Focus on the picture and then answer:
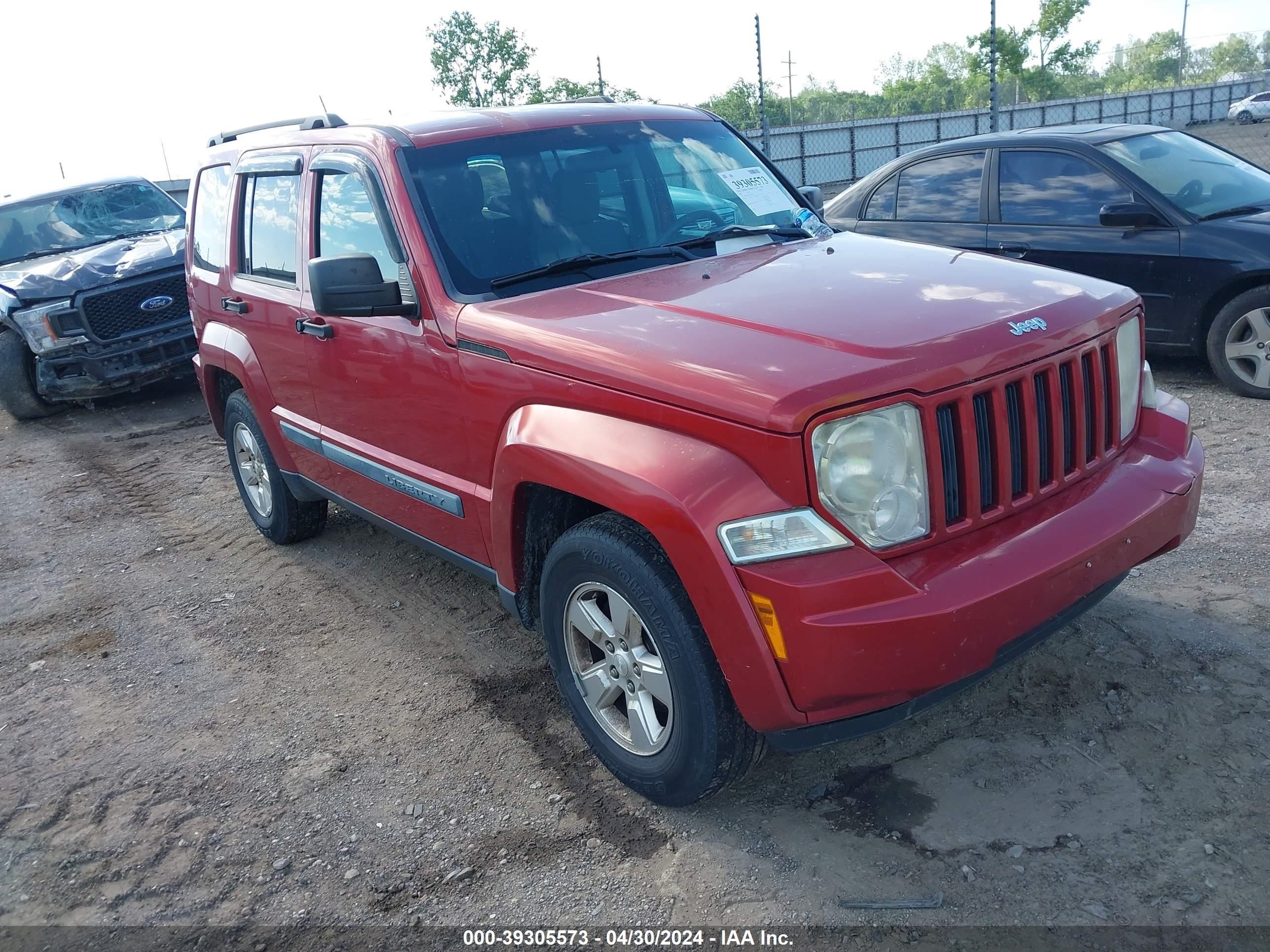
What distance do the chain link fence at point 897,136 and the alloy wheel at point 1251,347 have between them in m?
9.13

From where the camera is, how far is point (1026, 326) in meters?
2.72

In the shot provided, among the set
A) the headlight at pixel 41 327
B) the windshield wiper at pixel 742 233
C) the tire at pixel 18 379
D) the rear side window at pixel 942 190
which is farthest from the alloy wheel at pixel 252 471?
the tire at pixel 18 379

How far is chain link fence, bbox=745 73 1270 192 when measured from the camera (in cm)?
2039

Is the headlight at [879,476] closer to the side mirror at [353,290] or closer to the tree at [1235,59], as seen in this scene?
the side mirror at [353,290]

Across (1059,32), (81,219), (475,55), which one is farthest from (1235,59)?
(81,219)

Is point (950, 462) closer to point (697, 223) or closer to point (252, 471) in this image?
point (697, 223)

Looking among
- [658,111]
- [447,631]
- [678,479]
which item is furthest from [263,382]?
[678,479]

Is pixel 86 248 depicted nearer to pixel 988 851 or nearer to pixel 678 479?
pixel 678 479

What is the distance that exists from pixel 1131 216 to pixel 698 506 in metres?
4.82

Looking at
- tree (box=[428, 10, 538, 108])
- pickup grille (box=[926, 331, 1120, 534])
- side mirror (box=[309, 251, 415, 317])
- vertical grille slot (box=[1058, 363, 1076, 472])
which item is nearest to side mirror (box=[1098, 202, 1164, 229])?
pickup grille (box=[926, 331, 1120, 534])

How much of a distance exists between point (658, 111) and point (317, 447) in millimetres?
2058

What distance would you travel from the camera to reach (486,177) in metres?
3.68

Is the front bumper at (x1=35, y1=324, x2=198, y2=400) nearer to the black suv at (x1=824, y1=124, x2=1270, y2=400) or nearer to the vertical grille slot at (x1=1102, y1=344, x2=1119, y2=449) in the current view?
the black suv at (x1=824, y1=124, x2=1270, y2=400)

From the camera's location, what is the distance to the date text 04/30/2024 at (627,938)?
97.7 inches
